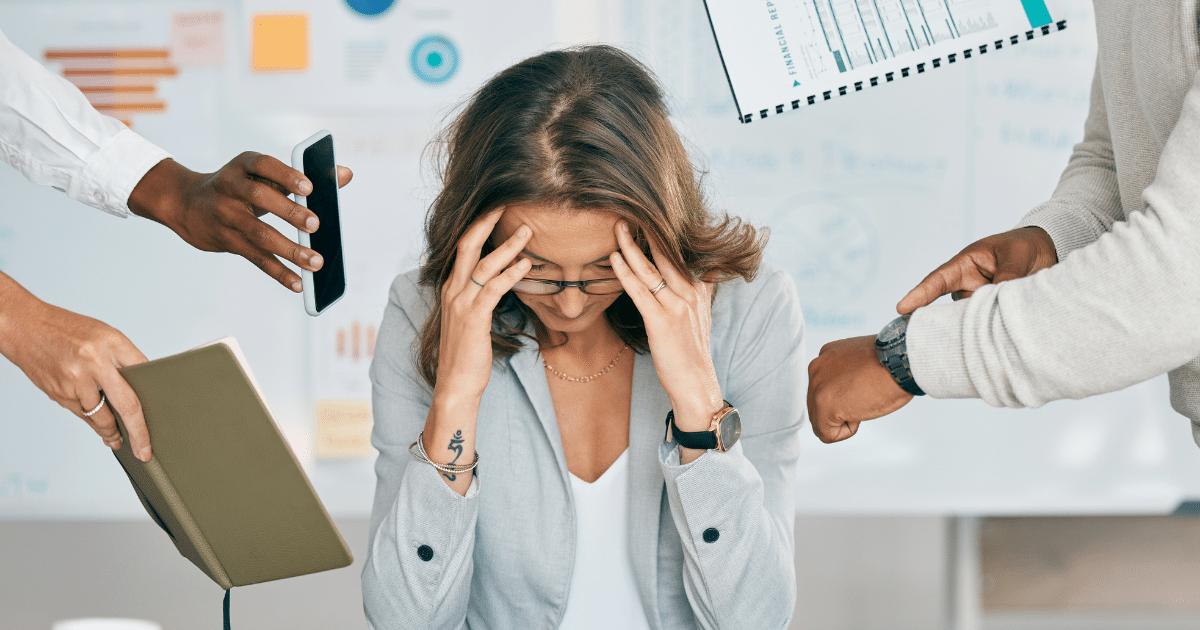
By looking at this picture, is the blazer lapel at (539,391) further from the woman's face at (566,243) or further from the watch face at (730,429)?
the watch face at (730,429)

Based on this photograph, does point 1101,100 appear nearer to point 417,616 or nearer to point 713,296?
point 713,296

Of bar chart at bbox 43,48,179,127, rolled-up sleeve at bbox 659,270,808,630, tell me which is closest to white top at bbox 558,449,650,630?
rolled-up sleeve at bbox 659,270,808,630

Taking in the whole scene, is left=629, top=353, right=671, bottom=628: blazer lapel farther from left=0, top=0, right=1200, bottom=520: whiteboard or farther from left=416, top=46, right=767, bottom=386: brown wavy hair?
left=0, top=0, right=1200, bottom=520: whiteboard

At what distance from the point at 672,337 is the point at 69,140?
39.0 inches

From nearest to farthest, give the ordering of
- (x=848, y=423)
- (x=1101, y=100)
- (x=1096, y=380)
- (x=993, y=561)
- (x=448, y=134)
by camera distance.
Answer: (x=1096, y=380) < (x=848, y=423) < (x=1101, y=100) < (x=448, y=134) < (x=993, y=561)

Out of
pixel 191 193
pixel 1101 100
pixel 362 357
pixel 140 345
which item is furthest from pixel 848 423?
pixel 140 345

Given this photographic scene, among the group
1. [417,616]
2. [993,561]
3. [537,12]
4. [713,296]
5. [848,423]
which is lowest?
[993,561]

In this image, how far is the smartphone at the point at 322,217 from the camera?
3.44ft

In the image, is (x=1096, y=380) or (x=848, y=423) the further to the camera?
(x=848, y=423)

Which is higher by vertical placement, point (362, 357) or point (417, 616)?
point (362, 357)

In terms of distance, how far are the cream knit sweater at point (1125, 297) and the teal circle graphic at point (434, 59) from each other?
1510 millimetres

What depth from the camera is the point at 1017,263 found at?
97 centimetres

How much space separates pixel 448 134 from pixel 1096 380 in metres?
0.98

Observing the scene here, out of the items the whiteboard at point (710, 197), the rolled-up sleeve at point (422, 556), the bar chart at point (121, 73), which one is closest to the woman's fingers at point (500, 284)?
the rolled-up sleeve at point (422, 556)
